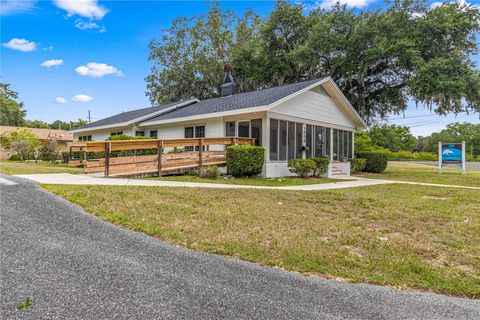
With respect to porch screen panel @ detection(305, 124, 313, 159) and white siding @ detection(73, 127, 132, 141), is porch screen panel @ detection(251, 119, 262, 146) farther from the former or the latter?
white siding @ detection(73, 127, 132, 141)

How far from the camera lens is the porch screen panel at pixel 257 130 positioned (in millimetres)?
12375

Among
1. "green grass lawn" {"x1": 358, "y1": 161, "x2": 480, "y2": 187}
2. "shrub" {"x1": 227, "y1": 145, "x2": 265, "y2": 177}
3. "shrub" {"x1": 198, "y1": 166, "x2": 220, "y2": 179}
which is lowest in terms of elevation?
"green grass lawn" {"x1": 358, "y1": 161, "x2": 480, "y2": 187}

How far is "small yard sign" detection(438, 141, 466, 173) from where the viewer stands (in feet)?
53.6

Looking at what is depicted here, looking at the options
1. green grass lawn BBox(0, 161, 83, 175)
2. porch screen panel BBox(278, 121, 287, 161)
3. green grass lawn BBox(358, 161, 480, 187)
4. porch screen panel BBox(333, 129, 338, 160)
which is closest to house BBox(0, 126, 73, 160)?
green grass lawn BBox(0, 161, 83, 175)

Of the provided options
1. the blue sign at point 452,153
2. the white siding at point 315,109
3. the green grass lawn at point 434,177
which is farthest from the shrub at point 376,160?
the blue sign at point 452,153

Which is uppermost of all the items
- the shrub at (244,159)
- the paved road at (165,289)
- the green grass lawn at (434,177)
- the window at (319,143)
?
the window at (319,143)

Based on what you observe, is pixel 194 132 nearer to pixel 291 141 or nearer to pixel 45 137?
pixel 291 141

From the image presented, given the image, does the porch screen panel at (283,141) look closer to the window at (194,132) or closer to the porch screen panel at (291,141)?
the porch screen panel at (291,141)

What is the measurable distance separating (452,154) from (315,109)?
29.7ft

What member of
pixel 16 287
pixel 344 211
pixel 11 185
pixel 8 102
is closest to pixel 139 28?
pixel 11 185

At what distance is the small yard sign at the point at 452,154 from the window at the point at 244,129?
11.7m

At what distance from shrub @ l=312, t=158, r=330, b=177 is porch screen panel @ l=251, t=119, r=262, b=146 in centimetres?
248

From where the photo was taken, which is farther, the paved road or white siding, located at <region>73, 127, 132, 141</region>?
white siding, located at <region>73, 127, 132, 141</region>

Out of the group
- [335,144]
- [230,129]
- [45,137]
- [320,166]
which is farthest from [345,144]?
[45,137]
